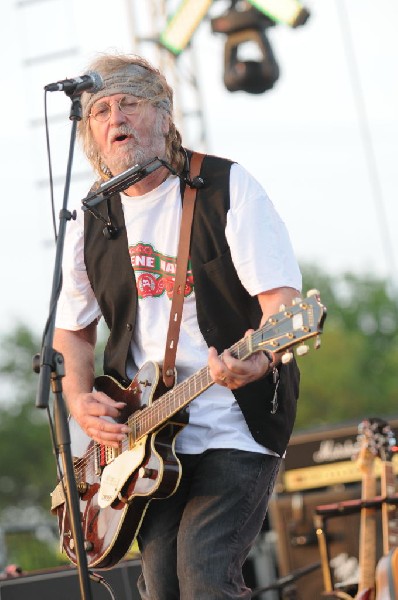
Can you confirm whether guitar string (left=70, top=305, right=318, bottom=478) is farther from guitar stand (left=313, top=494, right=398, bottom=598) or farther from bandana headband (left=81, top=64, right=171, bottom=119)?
guitar stand (left=313, top=494, right=398, bottom=598)

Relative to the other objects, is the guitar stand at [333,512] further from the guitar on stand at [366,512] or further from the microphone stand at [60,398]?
the microphone stand at [60,398]

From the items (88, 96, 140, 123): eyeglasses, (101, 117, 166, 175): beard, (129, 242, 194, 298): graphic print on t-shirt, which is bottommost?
(129, 242, 194, 298): graphic print on t-shirt

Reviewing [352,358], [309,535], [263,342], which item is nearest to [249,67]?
[309,535]

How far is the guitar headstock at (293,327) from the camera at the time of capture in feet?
10.6

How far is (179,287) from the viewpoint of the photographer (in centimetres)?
386

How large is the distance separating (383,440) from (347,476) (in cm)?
123

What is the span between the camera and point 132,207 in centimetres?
416

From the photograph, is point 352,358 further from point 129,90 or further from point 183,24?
point 129,90

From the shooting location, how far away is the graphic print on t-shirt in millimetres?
3971

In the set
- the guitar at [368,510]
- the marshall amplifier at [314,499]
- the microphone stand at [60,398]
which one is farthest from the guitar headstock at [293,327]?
the marshall amplifier at [314,499]

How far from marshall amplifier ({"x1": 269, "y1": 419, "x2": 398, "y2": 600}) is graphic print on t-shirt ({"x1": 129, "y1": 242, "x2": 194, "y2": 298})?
3456 mm

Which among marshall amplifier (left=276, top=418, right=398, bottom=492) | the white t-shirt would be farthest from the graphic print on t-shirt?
marshall amplifier (left=276, top=418, right=398, bottom=492)

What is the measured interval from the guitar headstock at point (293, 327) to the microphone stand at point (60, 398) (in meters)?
0.63

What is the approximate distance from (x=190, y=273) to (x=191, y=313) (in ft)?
0.47
